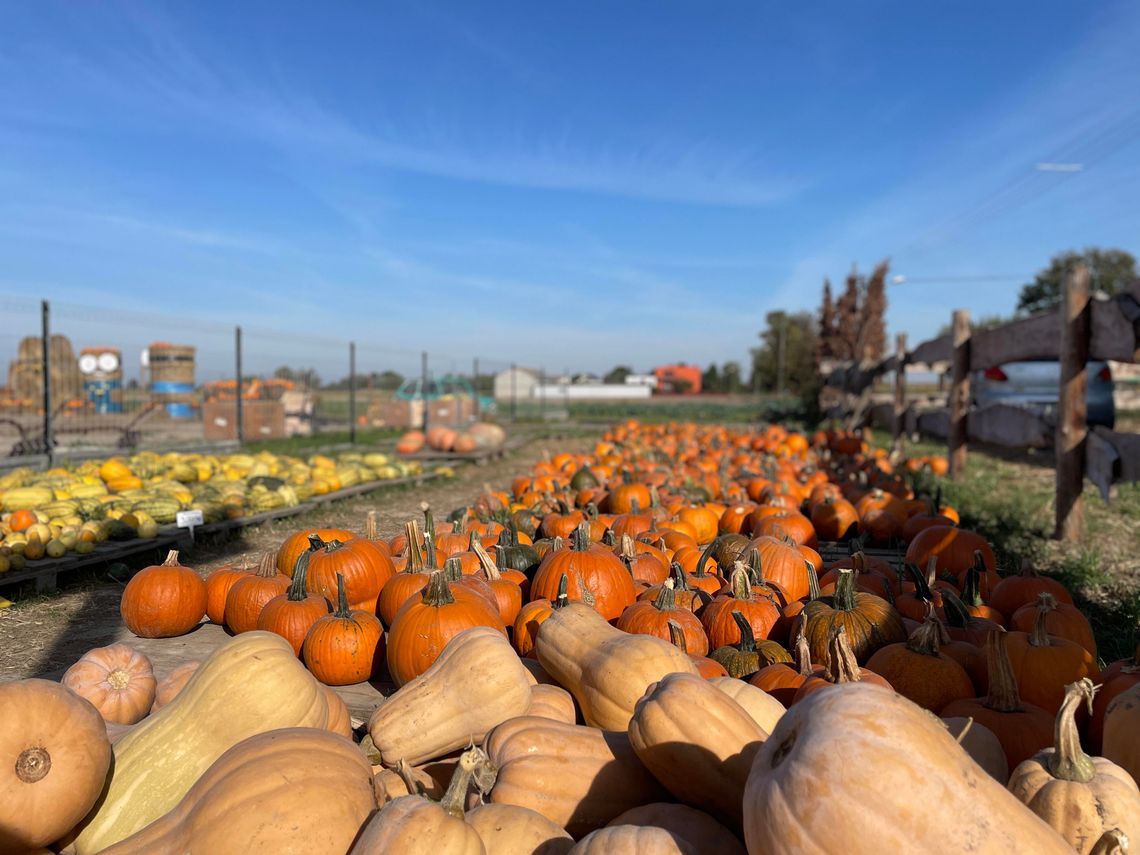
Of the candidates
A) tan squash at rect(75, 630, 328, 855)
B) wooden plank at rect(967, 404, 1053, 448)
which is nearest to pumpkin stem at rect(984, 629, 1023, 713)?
tan squash at rect(75, 630, 328, 855)

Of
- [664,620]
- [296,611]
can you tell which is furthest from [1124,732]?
[296,611]

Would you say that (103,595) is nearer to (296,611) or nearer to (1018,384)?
(296,611)

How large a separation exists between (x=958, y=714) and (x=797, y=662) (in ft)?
→ 1.79

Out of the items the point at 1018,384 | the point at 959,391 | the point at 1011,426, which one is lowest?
the point at 1011,426

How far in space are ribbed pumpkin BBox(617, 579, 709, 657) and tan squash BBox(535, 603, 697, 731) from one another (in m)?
0.38

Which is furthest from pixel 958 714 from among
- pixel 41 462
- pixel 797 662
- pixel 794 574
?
pixel 41 462

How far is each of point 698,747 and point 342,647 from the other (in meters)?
1.70

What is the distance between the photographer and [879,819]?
126 centimetres

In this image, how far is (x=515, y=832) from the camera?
1.56 metres

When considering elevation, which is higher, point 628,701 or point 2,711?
point 2,711

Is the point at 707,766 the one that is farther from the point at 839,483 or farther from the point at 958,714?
the point at 839,483

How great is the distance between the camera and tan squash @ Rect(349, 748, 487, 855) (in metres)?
1.40

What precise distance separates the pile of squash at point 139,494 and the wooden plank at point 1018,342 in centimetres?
707

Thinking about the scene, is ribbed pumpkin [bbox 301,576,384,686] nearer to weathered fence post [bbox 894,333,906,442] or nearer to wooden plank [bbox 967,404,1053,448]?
wooden plank [bbox 967,404,1053,448]
